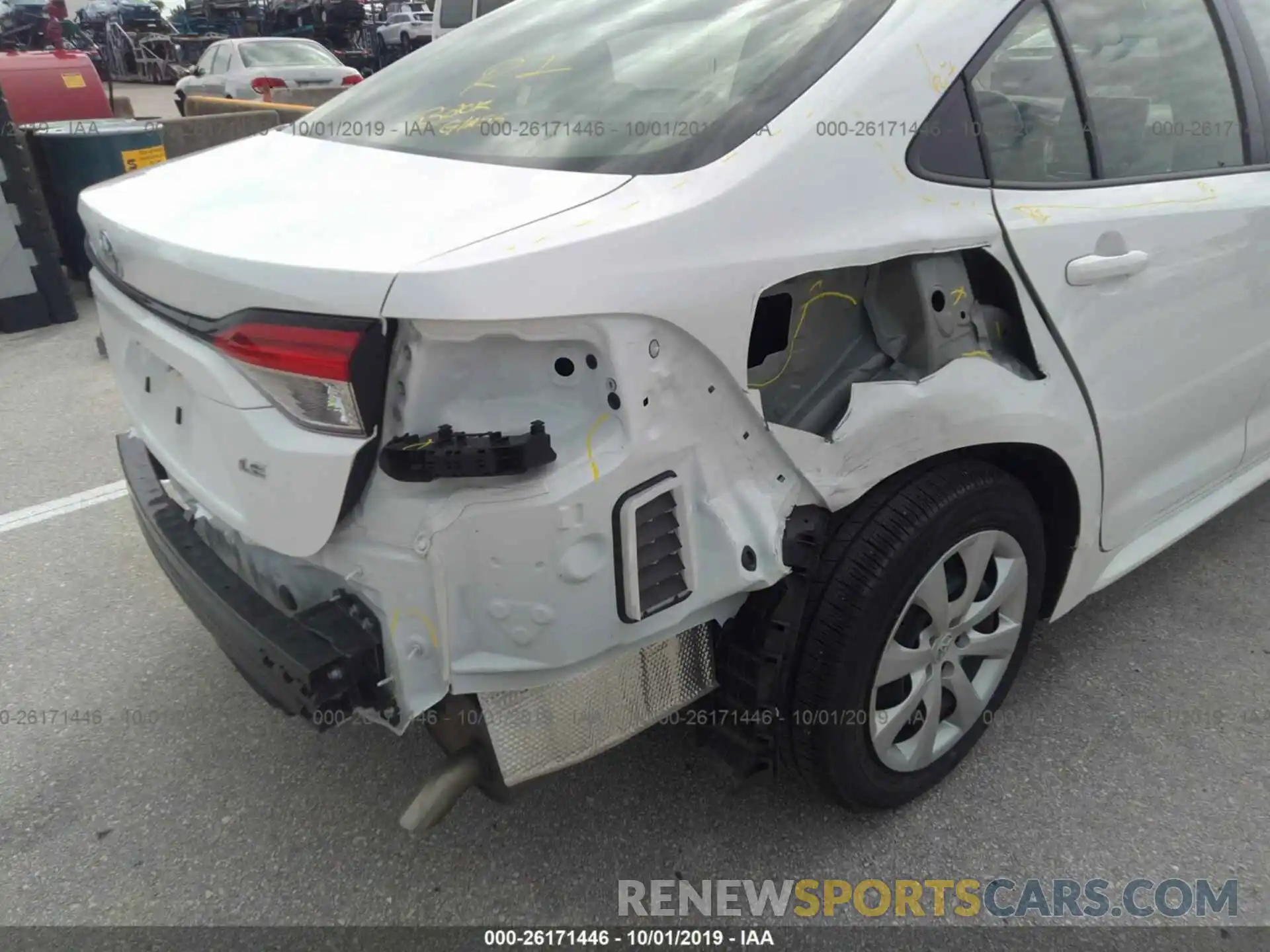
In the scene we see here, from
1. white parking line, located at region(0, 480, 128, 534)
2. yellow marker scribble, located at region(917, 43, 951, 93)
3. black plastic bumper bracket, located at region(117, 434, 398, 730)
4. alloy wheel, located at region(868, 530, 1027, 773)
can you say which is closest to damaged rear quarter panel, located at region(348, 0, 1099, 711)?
yellow marker scribble, located at region(917, 43, 951, 93)

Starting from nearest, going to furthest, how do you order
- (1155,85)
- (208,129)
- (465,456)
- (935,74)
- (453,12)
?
(465,456) → (935,74) → (1155,85) → (208,129) → (453,12)

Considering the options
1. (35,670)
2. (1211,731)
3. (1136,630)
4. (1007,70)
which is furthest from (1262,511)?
(35,670)

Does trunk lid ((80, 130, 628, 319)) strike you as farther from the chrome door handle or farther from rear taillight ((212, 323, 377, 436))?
the chrome door handle

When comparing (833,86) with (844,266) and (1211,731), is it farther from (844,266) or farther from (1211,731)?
(1211,731)

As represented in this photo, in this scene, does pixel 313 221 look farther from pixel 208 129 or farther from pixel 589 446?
pixel 208 129

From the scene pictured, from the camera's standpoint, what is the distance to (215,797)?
87.7 inches

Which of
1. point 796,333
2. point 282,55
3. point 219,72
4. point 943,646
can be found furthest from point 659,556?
point 219,72

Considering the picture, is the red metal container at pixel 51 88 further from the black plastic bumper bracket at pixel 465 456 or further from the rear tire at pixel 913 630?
the rear tire at pixel 913 630

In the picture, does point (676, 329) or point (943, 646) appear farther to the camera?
point (943, 646)

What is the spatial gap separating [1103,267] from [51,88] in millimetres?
8983

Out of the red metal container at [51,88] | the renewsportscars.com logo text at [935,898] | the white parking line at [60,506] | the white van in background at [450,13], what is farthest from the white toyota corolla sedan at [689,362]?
the white van in background at [450,13]

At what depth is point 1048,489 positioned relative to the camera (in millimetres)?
2182

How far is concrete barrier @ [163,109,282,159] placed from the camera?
824cm

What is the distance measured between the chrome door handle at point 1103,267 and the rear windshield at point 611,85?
0.67 metres
